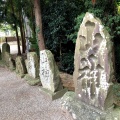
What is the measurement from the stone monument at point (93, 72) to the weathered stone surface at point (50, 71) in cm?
165

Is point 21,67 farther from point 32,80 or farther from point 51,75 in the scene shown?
point 51,75

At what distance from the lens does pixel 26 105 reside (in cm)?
475

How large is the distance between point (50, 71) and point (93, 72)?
2.05 meters

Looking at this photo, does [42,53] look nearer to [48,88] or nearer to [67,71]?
[48,88]

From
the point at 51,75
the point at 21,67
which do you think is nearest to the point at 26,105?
the point at 51,75

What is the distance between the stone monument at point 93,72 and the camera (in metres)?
2.83

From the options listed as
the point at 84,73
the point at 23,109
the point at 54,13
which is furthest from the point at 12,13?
the point at 84,73

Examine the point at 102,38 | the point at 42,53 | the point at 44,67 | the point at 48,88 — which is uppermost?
the point at 102,38

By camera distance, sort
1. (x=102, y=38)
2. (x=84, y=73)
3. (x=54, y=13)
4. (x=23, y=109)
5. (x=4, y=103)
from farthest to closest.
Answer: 1. (x=54, y=13)
2. (x=4, y=103)
3. (x=23, y=109)
4. (x=84, y=73)
5. (x=102, y=38)

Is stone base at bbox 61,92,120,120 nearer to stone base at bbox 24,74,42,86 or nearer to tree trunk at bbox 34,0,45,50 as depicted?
stone base at bbox 24,74,42,86

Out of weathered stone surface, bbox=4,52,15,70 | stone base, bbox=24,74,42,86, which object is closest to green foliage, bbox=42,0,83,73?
weathered stone surface, bbox=4,52,15,70

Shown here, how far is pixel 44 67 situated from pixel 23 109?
50.0 inches

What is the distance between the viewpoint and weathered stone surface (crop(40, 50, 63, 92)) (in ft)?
16.3

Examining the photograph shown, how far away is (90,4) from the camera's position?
6848mm
